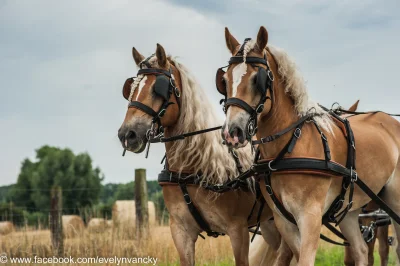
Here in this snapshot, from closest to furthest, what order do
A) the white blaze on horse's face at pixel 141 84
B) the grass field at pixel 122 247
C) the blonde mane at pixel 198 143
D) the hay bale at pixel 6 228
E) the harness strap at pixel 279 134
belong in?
1. the harness strap at pixel 279 134
2. the white blaze on horse's face at pixel 141 84
3. the blonde mane at pixel 198 143
4. the grass field at pixel 122 247
5. the hay bale at pixel 6 228

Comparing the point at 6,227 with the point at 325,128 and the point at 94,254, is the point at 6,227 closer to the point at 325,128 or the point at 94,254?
the point at 94,254

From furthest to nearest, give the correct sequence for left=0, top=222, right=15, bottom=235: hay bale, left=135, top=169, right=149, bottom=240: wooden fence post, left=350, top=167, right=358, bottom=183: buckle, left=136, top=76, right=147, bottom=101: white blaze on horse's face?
left=0, top=222, right=15, bottom=235: hay bale → left=135, top=169, right=149, bottom=240: wooden fence post → left=136, top=76, right=147, bottom=101: white blaze on horse's face → left=350, top=167, right=358, bottom=183: buckle

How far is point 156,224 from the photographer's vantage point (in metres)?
9.67

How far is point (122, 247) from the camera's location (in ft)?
27.6

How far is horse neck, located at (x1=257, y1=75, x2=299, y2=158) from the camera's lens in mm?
3954

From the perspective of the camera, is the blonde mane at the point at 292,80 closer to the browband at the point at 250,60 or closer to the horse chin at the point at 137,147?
the browband at the point at 250,60

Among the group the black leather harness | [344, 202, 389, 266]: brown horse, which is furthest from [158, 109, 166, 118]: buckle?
[344, 202, 389, 266]: brown horse

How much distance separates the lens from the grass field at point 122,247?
27.1 feet

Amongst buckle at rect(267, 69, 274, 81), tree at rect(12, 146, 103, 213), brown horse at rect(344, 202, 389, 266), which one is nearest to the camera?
buckle at rect(267, 69, 274, 81)

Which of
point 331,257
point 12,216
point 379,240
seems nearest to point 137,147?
point 379,240

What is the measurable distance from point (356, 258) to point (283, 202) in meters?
1.60

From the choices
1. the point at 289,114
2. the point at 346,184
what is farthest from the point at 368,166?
the point at 289,114

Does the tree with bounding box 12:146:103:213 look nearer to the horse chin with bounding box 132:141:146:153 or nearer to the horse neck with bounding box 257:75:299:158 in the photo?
the horse chin with bounding box 132:141:146:153

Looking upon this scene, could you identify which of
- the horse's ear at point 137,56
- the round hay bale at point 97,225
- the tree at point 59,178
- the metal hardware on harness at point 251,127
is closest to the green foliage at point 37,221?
the round hay bale at point 97,225
